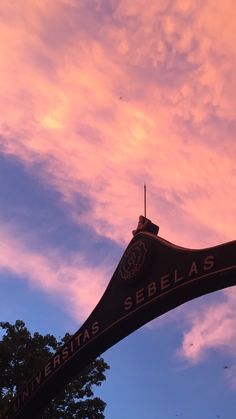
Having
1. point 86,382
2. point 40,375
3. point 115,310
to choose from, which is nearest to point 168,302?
point 115,310

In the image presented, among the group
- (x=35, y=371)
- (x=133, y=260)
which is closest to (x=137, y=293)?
(x=133, y=260)

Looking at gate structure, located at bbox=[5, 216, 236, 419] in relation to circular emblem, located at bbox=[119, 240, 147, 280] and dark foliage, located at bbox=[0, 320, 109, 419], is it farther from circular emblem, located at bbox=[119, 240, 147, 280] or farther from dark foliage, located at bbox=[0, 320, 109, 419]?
dark foliage, located at bbox=[0, 320, 109, 419]

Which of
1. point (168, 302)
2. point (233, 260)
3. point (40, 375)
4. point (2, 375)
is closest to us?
point (233, 260)

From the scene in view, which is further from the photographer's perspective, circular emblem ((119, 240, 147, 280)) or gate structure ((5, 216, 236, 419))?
circular emblem ((119, 240, 147, 280))

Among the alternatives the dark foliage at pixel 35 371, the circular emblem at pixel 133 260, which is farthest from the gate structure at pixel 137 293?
the dark foliage at pixel 35 371

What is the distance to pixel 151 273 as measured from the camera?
13.2 m

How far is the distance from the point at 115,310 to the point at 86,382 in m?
10.8

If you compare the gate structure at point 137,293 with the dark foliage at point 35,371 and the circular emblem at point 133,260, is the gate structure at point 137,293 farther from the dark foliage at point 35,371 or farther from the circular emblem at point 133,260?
the dark foliage at point 35,371

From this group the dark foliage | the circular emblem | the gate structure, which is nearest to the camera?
the gate structure

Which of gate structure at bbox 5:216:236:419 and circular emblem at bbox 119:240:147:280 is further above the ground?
circular emblem at bbox 119:240:147:280

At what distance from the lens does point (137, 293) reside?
13336 millimetres

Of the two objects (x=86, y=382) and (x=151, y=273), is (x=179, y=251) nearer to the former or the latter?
(x=151, y=273)

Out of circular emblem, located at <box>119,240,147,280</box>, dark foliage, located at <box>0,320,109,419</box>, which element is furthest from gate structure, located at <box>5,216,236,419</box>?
dark foliage, located at <box>0,320,109,419</box>

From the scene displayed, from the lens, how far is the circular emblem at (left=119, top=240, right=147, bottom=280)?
13.6 meters
